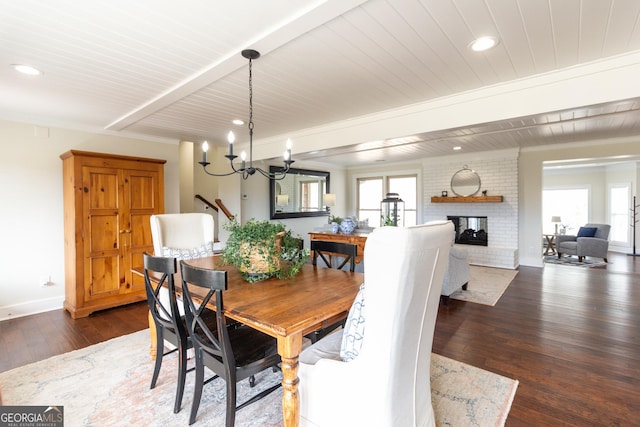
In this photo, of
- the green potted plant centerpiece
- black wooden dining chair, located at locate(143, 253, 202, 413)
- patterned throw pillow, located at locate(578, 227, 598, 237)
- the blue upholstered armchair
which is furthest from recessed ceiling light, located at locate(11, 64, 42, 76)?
patterned throw pillow, located at locate(578, 227, 598, 237)

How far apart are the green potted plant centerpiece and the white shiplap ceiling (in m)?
1.24

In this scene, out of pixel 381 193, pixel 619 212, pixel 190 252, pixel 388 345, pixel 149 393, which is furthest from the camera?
pixel 381 193

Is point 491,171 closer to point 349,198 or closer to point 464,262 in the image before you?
point 464,262

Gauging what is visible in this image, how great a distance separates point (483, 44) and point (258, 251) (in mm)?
2090

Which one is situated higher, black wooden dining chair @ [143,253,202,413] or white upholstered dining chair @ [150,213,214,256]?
white upholstered dining chair @ [150,213,214,256]

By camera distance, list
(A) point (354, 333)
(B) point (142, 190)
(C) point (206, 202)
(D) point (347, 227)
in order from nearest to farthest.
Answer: (A) point (354, 333), (B) point (142, 190), (D) point (347, 227), (C) point (206, 202)

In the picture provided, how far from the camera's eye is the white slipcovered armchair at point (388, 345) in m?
1.24

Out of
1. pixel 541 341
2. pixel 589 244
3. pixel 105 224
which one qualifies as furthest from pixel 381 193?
pixel 105 224

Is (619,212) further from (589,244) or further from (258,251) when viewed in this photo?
(258,251)

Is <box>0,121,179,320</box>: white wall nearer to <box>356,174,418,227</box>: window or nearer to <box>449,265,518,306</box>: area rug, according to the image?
<box>449,265,518,306</box>: area rug

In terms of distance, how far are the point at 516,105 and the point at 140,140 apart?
4.74 meters

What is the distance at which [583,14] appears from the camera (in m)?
1.80

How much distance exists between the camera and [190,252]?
124 inches

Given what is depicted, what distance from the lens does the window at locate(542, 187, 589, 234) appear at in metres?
8.77
